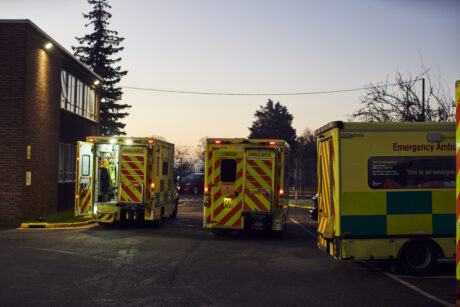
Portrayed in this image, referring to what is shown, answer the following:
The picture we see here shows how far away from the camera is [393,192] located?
854 centimetres

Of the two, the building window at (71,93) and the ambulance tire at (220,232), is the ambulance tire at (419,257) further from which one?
the building window at (71,93)

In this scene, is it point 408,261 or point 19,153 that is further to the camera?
point 19,153

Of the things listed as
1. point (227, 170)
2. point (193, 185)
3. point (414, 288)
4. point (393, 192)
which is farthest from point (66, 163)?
point (414, 288)

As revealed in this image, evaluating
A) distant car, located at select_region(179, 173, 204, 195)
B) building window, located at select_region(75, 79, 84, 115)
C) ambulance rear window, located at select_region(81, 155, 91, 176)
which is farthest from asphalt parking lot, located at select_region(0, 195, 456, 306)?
distant car, located at select_region(179, 173, 204, 195)

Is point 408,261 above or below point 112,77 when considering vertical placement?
below

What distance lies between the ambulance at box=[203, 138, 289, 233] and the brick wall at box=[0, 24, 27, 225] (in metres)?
7.06

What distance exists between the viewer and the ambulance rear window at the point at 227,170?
1323 cm

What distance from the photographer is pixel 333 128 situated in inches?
336

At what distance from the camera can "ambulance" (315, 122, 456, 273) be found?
27.5 ft

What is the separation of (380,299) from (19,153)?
13.3 m

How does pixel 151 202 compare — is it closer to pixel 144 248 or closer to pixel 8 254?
pixel 144 248

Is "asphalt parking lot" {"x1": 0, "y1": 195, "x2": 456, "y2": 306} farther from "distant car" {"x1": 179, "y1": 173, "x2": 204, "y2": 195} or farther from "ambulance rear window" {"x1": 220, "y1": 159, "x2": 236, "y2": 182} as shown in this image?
"distant car" {"x1": 179, "y1": 173, "x2": 204, "y2": 195}

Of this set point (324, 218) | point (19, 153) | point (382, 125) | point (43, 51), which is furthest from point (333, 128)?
point (43, 51)

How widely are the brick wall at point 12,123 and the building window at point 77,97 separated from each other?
444 centimetres
